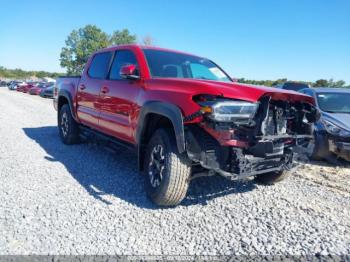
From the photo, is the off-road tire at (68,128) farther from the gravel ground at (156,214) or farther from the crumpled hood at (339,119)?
the crumpled hood at (339,119)

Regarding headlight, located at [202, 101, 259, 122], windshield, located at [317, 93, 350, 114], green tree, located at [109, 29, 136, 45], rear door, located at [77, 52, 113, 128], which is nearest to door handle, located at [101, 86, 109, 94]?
rear door, located at [77, 52, 113, 128]

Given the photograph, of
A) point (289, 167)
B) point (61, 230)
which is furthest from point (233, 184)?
point (61, 230)

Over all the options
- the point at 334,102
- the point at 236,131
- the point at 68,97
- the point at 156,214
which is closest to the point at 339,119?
the point at 334,102

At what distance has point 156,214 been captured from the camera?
3547 mm

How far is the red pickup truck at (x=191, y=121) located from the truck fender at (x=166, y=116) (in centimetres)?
1

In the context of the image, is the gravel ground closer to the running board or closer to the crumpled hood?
the running board

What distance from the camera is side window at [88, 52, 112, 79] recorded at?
5383 millimetres

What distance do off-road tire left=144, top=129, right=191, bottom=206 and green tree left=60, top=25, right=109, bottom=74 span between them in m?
76.7

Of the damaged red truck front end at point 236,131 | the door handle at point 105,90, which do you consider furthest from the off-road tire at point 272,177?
the door handle at point 105,90

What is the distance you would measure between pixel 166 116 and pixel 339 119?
3.97m

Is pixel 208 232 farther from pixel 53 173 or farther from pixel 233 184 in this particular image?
pixel 53 173

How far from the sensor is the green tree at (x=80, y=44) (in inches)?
3015

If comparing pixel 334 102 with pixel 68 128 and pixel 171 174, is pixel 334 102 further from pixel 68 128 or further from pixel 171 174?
pixel 68 128

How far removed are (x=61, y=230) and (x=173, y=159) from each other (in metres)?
1.30
